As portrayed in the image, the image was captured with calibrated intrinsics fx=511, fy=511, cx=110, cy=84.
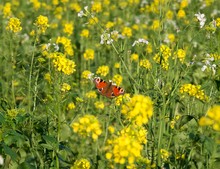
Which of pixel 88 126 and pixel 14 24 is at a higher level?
pixel 14 24

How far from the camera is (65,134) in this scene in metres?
2.56

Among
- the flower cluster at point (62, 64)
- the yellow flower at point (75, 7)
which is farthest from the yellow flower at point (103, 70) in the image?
the yellow flower at point (75, 7)

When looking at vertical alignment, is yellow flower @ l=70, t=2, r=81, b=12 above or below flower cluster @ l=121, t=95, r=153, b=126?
above

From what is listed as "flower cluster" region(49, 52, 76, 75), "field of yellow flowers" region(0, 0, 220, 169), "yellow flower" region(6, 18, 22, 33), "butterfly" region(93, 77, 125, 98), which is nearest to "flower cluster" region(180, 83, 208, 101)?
"field of yellow flowers" region(0, 0, 220, 169)

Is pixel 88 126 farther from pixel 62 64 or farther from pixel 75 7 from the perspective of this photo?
pixel 75 7

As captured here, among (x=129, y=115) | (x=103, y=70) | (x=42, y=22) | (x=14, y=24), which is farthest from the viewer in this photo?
(x=103, y=70)

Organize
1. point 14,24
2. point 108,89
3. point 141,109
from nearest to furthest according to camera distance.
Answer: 1. point 141,109
2. point 108,89
3. point 14,24

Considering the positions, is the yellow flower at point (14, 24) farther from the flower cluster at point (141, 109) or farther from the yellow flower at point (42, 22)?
the flower cluster at point (141, 109)

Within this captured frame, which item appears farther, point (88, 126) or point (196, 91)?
point (196, 91)

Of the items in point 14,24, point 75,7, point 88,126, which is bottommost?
point 88,126

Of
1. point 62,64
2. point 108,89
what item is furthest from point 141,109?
point 108,89

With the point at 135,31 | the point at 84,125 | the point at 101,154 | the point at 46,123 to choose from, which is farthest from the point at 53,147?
the point at 135,31

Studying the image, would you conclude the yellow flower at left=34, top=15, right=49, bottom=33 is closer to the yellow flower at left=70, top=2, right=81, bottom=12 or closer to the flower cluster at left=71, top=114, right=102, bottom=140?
the flower cluster at left=71, top=114, right=102, bottom=140

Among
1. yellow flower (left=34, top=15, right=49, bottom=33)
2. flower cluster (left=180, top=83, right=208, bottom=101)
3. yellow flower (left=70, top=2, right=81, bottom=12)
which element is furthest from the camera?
yellow flower (left=70, top=2, right=81, bottom=12)
